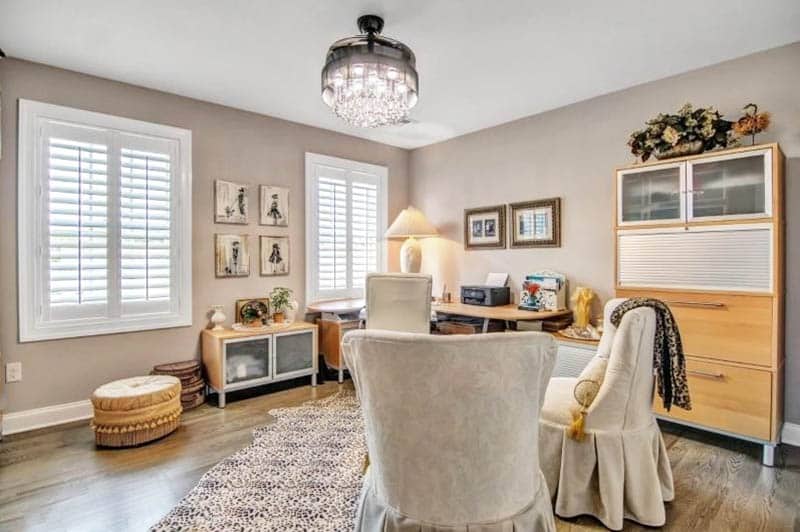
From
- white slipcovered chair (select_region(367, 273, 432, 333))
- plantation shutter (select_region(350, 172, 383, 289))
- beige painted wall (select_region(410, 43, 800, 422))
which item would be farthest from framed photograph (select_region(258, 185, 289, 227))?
beige painted wall (select_region(410, 43, 800, 422))

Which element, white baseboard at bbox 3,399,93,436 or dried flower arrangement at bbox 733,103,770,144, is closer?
dried flower arrangement at bbox 733,103,770,144

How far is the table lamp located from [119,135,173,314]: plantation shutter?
6.97 feet

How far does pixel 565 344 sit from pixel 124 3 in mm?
3495

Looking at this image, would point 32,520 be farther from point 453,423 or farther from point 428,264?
point 428,264

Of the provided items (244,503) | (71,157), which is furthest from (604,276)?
(71,157)

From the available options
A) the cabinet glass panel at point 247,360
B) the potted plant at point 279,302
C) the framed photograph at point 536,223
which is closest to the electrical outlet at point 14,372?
the cabinet glass panel at point 247,360

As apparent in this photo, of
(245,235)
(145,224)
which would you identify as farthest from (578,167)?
(145,224)

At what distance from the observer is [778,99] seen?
2.77m

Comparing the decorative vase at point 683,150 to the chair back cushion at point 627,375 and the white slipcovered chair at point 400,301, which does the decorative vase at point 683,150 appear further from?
the white slipcovered chair at point 400,301

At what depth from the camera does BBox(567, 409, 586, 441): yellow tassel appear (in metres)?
1.96

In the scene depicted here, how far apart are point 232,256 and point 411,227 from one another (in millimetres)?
1795

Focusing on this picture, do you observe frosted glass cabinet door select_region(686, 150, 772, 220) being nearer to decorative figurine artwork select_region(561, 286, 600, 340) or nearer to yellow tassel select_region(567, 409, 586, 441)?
decorative figurine artwork select_region(561, 286, 600, 340)

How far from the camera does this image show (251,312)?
3.85m

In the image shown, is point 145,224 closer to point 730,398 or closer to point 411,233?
point 411,233
